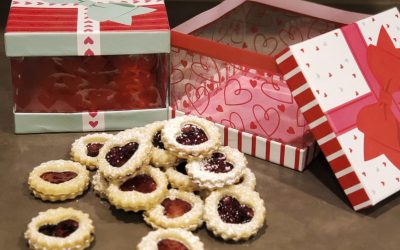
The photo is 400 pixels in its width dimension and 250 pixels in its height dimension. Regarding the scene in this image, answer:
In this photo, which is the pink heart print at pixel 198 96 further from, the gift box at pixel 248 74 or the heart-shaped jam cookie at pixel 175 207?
the heart-shaped jam cookie at pixel 175 207

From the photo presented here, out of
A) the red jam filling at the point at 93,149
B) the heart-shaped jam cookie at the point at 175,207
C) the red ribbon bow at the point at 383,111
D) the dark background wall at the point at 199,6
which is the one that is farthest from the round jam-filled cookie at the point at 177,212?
the dark background wall at the point at 199,6

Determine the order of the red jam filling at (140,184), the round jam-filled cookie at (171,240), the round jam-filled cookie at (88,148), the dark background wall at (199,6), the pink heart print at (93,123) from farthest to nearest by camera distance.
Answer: the dark background wall at (199,6) < the pink heart print at (93,123) < the round jam-filled cookie at (88,148) < the red jam filling at (140,184) < the round jam-filled cookie at (171,240)

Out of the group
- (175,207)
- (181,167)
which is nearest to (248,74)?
(181,167)

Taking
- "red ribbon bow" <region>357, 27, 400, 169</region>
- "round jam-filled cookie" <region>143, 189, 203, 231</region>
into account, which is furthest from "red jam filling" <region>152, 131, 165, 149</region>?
"red ribbon bow" <region>357, 27, 400, 169</region>

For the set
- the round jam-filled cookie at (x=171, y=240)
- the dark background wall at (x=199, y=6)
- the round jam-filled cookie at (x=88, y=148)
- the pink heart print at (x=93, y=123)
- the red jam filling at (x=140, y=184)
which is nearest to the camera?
the round jam-filled cookie at (x=171, y=240)

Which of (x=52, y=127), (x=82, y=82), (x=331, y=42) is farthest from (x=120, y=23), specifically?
(x=331, y=42)

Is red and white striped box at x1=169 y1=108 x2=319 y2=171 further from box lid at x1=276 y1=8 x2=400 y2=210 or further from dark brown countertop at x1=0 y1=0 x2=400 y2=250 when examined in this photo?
box lid at x1=276 y1=8 x2=400 y2=210
